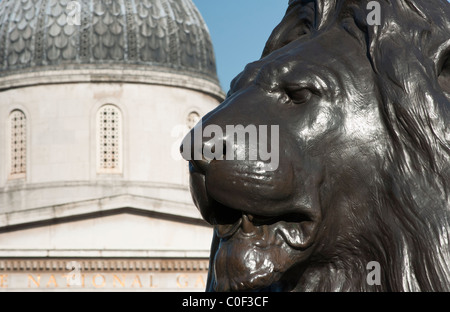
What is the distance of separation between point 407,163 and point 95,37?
34406 mm

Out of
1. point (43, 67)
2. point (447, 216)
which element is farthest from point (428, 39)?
point (43, 67)

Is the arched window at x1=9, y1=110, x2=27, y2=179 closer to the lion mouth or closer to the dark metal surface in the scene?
the dark metal surface

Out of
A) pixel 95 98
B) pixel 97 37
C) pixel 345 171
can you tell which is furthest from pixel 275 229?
pixel 95 98

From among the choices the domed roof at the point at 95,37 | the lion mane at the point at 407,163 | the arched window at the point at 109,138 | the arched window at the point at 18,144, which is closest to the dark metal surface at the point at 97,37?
the domed roof at the point at 95,37

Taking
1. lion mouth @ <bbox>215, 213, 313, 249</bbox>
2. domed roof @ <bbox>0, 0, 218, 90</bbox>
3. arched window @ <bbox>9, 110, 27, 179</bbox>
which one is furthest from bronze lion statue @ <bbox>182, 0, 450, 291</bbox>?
arched window @ <bbox>9, 110, 27, 179</bbox>

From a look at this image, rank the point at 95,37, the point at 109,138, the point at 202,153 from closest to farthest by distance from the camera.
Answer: the point at 202,153
the point at 95,37
the point at 109,138

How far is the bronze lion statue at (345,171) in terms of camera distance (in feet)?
4.12

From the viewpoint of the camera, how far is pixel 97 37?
3531 cm

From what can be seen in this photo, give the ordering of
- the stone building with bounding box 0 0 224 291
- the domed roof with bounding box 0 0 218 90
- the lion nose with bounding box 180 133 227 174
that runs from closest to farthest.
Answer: the lion nose with bounding box 180 133 227 174, the stone building with bounding box 0 0 224 291, the domed roof with bounding box 0 0 218 90

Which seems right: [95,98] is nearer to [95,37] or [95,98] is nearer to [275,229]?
[95,37]

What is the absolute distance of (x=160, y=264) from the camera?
28.7 m

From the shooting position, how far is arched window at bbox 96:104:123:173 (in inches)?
1400

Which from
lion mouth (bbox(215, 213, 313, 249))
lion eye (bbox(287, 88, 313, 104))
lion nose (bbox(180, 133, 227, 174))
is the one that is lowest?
lion mouth (bbox(215, 213, 313, 249))

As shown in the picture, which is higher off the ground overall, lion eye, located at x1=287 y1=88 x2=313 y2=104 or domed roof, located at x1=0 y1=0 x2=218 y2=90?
domed roof, located at x1=0 y1=0 x2=218 y2=90
